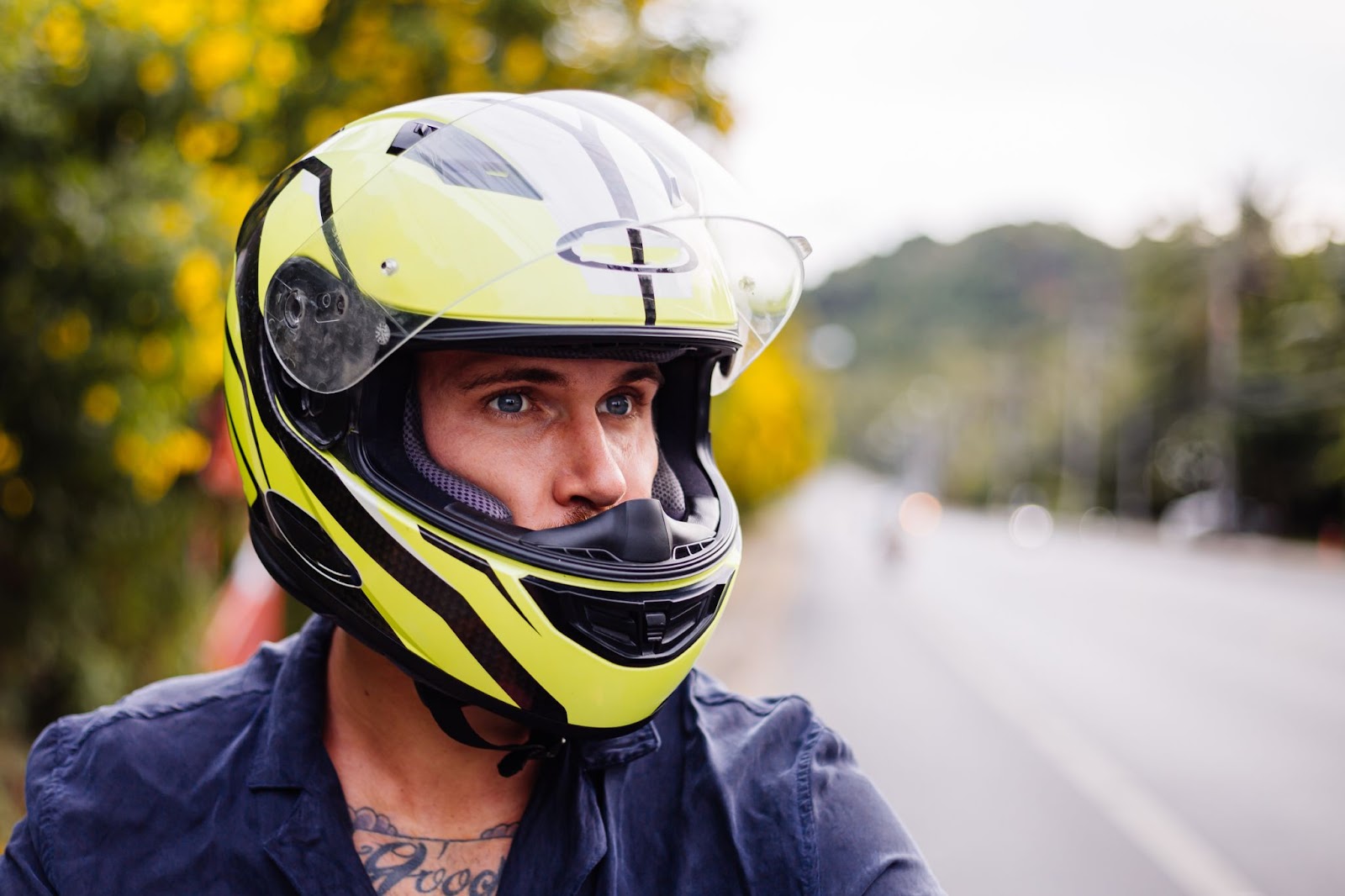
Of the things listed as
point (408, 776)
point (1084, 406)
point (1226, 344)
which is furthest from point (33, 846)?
point (1084, 406)

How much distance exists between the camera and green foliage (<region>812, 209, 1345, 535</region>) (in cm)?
4322

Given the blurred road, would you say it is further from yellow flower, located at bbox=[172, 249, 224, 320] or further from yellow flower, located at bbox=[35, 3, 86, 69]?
yellow flower, located at bbox=[35, 3, 86, 69]

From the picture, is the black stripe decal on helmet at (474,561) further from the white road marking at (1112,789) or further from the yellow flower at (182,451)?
the white road marking at (1112,789)

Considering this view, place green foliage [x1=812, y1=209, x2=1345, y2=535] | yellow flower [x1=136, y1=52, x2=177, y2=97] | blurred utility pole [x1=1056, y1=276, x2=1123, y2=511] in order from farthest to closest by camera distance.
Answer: blurred utility pole [x1=1056, y1=276, x2=1123, y2=511]
green foliage [x1=812, y1=209, x2=1345, y2=535]
yellow flower [x1=136, y1=52, x2=177, y2=97]

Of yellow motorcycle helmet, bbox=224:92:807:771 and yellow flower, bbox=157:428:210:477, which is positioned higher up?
yellow motorcycle helmet, bbox=224:92:807:771

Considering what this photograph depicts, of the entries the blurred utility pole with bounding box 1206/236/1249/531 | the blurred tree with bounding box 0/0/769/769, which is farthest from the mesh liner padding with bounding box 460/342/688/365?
the blurred utility pole with bounding box 1206/236/1249/531

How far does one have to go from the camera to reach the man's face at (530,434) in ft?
5.39

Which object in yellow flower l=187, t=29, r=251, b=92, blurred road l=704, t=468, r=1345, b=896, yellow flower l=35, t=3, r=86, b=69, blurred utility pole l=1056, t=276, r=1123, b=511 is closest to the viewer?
yellow flower l=35, t=3, r=86, b=69

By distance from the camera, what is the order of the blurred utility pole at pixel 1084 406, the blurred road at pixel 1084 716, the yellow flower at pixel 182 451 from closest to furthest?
the yellow flower at pixel 182 451 < the blurred road at pixel 1084 716 < the blurred utility pole at pixel 1084 406

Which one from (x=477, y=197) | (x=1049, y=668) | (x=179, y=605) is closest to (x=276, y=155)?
(x=179, y=605)

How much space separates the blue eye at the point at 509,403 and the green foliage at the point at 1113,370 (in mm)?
24045

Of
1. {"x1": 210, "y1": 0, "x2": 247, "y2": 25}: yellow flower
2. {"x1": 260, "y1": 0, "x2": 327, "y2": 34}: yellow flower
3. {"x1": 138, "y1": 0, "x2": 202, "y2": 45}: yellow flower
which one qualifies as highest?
{"x1": 260, "y1": 0, "x2": 327, "y2": 34}: yellow flower

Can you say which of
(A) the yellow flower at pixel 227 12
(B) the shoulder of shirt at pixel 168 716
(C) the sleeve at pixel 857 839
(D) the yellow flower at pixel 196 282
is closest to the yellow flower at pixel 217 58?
(A) the yellow flower at pixel 227 12

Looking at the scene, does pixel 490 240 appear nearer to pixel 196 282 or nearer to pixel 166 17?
pixel 196 282
